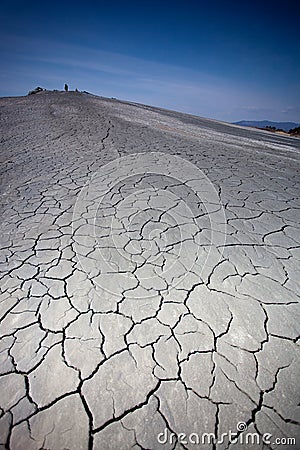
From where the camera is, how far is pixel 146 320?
143 centimetres

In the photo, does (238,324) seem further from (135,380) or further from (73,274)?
(73,274)

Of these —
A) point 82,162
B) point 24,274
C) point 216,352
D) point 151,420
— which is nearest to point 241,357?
point 216,352

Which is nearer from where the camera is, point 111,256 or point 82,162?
point 111,256

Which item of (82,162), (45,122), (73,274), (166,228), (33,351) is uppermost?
(45,122)

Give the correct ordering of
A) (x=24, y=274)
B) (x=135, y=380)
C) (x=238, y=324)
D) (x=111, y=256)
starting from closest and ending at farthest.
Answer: (x=135, y=380), (x=238, y=324), (x=24, y=274), (x=111, y=256)

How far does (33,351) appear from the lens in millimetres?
1253

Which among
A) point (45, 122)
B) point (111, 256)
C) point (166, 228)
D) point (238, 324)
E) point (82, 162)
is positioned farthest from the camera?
point (45, 122)

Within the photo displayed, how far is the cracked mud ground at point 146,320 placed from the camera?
1.01 m

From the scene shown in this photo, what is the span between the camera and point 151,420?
1.01 meters

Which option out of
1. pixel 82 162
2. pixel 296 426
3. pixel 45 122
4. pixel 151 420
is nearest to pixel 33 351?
pixel 151 420

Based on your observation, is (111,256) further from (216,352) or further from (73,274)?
(216,352)

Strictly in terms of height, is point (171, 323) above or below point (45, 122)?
below

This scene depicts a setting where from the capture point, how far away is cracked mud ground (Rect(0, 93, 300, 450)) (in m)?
1.01

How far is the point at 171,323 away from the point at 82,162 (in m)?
3.57
